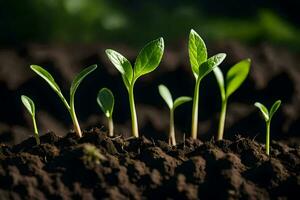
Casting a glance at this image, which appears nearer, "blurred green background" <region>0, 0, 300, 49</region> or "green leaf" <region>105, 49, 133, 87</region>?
"green leaf" <region>105, 49, 133, 87</region>

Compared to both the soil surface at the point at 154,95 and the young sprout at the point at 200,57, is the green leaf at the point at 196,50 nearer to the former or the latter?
Answer: the young sprout at the point at 200,57

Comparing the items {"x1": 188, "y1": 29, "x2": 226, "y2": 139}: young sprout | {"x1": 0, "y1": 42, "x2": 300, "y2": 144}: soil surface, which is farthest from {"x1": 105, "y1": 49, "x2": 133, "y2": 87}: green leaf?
{"x1": 0, "y1": 42, "x2": 300, "y2": 144}: soil surface

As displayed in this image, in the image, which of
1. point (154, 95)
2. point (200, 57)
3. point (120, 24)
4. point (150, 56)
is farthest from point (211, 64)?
point (120, 24)

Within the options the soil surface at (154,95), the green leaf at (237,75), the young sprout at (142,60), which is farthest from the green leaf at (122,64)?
the soil surface at (154,95)

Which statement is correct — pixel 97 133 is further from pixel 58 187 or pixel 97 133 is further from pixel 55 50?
pixel 55 50

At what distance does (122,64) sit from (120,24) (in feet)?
6.94

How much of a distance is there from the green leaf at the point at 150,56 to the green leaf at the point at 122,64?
0.07 ft

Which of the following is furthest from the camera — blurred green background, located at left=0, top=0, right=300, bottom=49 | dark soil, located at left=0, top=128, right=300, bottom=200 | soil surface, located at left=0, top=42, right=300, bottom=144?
blurred green background, located at left=0, top=0, right=300, bottom=49

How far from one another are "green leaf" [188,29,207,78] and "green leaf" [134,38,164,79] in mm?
97

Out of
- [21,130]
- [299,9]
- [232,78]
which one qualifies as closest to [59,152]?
[232,78]

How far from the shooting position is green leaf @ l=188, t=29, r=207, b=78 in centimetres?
174

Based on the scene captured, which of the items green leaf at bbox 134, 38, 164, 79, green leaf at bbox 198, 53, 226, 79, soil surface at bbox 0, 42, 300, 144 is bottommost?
green leaf at bbox 198, 53, 226, 79

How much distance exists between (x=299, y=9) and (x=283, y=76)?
4.00 ft

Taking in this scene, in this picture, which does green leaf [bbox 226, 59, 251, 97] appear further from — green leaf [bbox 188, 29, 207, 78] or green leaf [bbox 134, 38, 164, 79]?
green leaf [bbox 134, 38, 164, 79]
